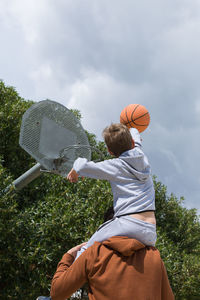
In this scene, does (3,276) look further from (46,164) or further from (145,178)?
(145,178)

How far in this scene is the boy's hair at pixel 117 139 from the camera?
9.08ft

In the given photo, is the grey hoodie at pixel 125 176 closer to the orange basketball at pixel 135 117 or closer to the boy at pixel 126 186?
the boy at pixel 126 186

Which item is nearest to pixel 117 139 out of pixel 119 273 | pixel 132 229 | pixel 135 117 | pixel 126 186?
pixel 126 186

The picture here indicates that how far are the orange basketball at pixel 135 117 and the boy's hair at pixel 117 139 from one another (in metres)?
1.24

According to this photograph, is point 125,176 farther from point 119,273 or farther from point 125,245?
point 119,273

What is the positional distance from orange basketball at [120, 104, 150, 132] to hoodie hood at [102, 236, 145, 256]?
1902 mm

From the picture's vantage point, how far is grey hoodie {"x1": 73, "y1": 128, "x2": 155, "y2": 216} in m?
2.58

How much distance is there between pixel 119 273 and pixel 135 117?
224 cm

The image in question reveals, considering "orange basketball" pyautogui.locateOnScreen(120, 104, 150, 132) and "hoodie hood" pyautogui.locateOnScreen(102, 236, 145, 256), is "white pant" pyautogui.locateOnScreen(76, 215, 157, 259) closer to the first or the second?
"hoodie hood" pyautogui.locateOnScreen(102, 236, 145, 256)

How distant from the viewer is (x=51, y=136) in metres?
4.89

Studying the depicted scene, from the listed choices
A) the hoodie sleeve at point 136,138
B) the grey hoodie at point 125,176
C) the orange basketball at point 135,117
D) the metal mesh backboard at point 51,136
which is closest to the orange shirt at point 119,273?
the grey hoodie at point 125,176

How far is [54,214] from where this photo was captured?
20.0ft

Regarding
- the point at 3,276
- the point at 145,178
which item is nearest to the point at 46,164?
the point at 145,178

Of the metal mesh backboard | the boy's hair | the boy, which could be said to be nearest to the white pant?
the boy
